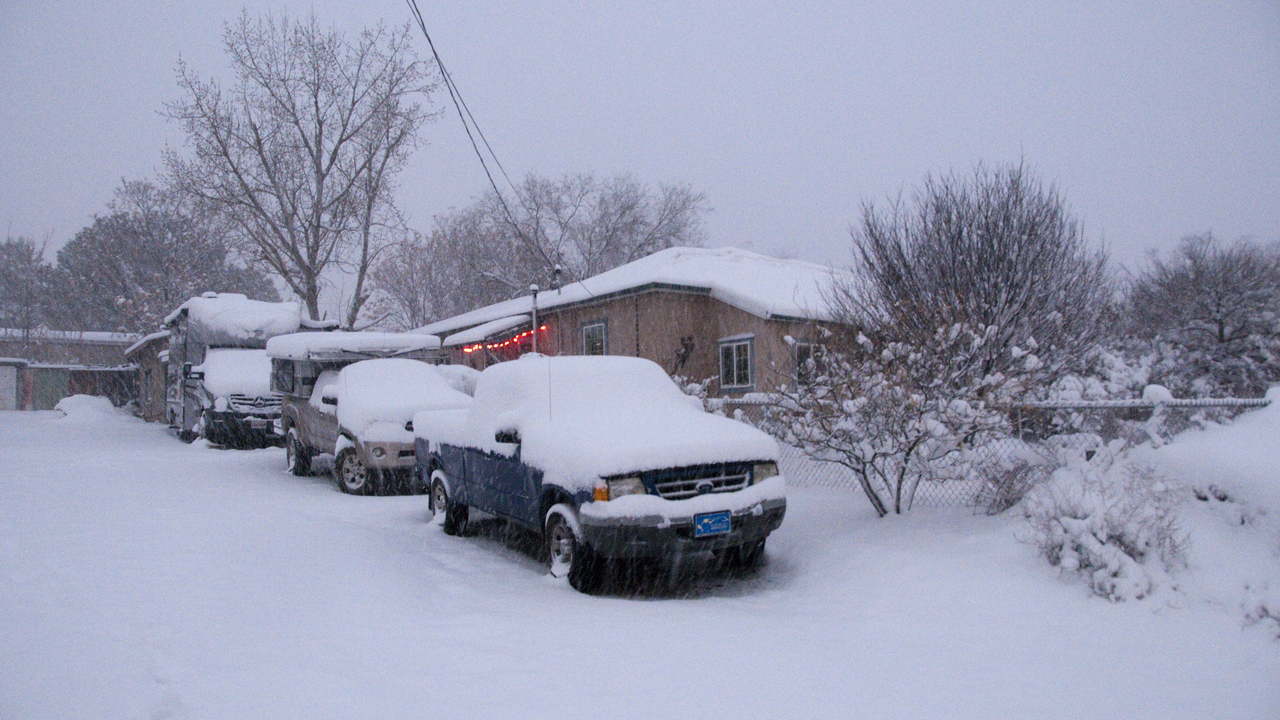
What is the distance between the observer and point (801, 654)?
4.19 m

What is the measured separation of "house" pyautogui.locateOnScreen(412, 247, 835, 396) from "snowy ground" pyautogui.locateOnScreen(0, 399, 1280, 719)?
1029 centimetres

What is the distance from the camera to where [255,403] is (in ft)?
50.3

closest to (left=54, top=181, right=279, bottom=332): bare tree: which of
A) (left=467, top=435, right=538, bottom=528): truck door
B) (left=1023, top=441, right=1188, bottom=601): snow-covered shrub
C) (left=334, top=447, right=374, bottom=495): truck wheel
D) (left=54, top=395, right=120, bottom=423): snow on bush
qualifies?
(left=54, top=395, right=120, bottom=423): snow on bush

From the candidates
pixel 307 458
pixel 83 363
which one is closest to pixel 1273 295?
pixel 307 458

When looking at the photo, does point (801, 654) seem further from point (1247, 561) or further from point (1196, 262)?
point (1196, 262)

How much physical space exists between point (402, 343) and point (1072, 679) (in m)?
10.5

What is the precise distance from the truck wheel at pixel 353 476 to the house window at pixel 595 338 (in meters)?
10.2

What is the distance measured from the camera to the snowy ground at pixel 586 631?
11.1ft

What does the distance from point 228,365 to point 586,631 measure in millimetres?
14096

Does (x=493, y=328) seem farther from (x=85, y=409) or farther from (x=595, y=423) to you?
(x=595, y=423)

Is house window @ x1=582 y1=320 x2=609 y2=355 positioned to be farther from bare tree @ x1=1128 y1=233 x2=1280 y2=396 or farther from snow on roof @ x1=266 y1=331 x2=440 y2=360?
bare tree @ x1=1128 y1=233 x2=1280 y2=396

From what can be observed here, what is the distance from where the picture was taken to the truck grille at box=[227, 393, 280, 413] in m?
15.2

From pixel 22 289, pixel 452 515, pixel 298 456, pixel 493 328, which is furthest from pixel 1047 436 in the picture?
pixel 22 289

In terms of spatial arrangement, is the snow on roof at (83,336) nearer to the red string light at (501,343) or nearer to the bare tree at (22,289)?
the bare tree at (22,289)
